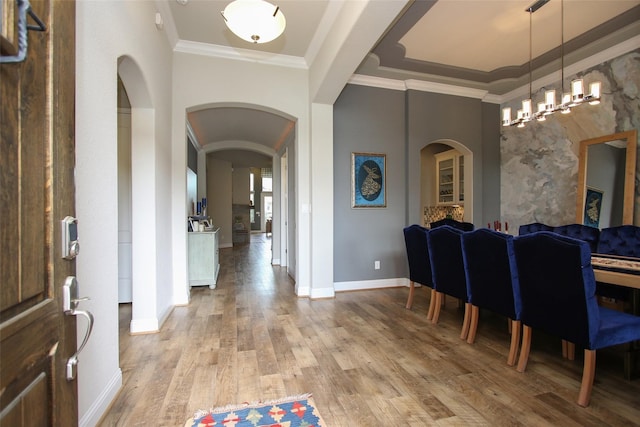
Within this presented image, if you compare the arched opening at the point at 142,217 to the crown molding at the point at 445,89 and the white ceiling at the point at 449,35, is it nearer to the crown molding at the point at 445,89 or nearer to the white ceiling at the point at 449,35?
the white ceiling at the point at 449,35

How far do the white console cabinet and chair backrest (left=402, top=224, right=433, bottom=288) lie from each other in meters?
2.73

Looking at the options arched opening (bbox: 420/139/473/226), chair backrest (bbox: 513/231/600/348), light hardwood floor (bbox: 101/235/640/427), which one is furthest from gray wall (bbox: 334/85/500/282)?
chair backrest (bbox: 513/231/600/348)

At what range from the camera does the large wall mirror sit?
3538 millimetres

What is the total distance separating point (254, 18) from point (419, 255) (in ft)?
8.78

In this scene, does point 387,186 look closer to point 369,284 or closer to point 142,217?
point 369,284

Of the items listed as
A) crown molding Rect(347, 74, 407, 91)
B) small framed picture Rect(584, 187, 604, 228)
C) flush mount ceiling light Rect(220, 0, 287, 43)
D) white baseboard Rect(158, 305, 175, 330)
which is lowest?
white baseboard Rect(158, 305, 175, 330)

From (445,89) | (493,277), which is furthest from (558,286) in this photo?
(445,89)

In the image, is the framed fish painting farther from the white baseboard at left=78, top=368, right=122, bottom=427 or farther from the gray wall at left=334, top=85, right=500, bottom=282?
the white baseboard at left=78, top=368, right=122, bottom=427

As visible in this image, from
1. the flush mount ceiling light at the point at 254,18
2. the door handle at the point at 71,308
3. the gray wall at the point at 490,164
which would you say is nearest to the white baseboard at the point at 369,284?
the gray wall at the point at 490,164

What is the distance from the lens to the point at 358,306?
3637mm

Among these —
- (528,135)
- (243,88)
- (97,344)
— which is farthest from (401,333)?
(528,135)

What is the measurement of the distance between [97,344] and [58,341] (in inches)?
42.7

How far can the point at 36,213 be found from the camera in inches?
27.8

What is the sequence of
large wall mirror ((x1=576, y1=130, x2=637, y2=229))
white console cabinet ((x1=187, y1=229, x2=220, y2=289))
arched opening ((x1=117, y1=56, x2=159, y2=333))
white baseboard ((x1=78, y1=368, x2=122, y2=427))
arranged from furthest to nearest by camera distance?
1. white console cabinet ((x1=187, y1=229, x2=220, y2=289))
2. large wall mirror ((x1=576, y1=130, x2=637, y2=229))
3. arched opening ((x1=117, y1=56, x2=159, y2=333))
4. white baseboard ((x1=78, y1=368, x2=122, y2=427))
